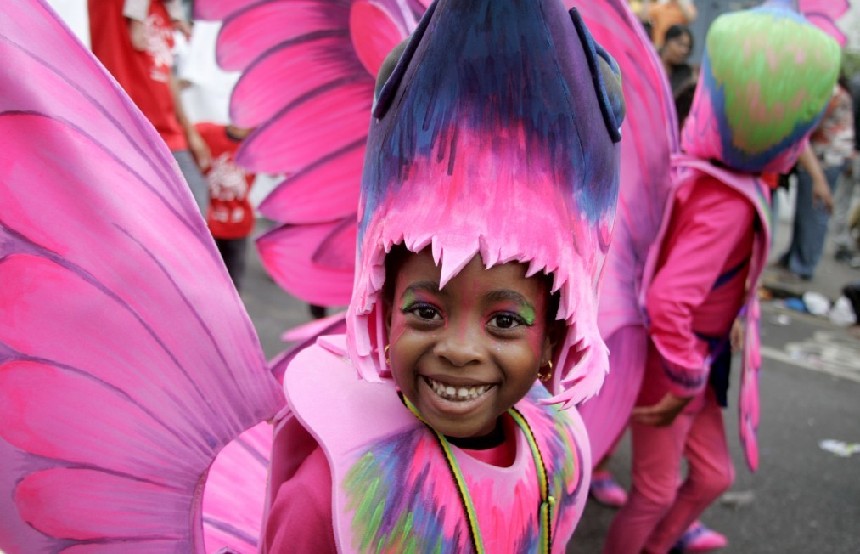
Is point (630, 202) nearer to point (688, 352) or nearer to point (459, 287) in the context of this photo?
point (688, 352)

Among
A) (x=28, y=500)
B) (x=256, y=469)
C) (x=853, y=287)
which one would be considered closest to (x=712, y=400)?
(x=256, y=469)

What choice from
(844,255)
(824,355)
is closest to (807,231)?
(844,255)

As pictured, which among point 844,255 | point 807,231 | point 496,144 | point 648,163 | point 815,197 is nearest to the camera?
point 496,144

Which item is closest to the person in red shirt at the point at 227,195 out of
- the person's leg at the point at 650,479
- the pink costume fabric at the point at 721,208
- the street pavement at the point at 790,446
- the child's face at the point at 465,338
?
the street pavement at the point at 790,446

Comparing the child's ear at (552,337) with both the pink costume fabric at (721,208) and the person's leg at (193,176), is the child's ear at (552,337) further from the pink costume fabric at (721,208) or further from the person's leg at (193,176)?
the person's leg at (193,176)

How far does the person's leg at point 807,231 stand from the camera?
661 centimetres

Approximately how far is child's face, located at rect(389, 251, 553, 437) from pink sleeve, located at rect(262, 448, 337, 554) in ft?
0.52

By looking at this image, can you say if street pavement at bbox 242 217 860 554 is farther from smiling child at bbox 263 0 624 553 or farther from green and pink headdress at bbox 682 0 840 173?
smiling child at bbox 263 0 624 553

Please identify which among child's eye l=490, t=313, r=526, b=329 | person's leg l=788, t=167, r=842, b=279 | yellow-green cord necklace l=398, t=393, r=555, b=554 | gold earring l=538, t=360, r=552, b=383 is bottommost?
person's leg l=788, t=167, r=842, b=279

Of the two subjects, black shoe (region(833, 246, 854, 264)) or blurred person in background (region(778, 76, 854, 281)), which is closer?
blurred person in background (region(778, 76, 854, 281))

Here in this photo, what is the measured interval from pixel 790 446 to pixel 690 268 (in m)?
2.25

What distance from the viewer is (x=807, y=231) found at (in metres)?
6.78

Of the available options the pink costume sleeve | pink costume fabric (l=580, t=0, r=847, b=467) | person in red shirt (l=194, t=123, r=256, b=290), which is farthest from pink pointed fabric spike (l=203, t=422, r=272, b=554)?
person in red shirt (l=194, t=123, r=256, b=290)

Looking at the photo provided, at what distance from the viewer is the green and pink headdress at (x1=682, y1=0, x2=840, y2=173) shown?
1.95 metres
